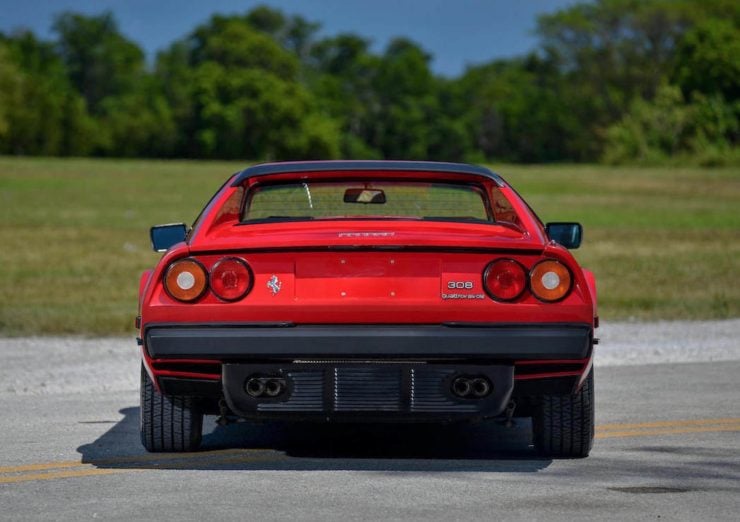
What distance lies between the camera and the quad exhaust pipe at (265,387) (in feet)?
23.5

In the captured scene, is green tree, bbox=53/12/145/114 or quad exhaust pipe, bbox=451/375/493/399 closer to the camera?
quad exhaust pipe, bbox=451/375/493/399

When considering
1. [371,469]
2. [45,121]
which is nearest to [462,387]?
[371,469]

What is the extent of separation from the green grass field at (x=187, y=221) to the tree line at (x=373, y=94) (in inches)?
1112

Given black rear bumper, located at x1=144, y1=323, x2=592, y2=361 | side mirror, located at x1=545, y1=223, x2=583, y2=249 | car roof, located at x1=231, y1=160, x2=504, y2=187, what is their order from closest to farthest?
1. black rear bumper, located at x1=144, y1=323, x2=592, y2=361
2. car roof, located at x1=231, y1=160, x2=504, y2=187
3. side mirror, located at x1=545, y1=223, x2=583, y2=249

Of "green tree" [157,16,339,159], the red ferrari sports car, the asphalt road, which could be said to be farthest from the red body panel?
"green tree" [157,16,339,159]

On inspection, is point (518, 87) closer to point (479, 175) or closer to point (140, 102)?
point (140, 102)

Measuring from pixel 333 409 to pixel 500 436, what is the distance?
1796 millimetres

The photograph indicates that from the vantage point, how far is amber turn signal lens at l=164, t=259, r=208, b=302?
721 cm

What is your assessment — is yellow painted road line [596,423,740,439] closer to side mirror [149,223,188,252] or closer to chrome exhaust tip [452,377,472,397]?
chrome exhaust tip [452,377,472,397]

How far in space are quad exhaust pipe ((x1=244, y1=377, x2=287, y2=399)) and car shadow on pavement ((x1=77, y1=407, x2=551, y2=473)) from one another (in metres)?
0.40

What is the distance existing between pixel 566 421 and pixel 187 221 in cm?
3634

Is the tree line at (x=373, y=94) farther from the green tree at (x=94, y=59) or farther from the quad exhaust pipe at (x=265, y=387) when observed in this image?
the quad exhaust pipe at (x=265, y=387)

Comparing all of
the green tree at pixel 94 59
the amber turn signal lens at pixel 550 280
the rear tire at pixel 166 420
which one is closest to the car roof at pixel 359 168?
the amber turn signal lens at pixel 550 280

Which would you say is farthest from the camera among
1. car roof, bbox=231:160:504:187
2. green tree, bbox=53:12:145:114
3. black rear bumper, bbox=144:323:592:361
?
green tree, bbox=53:12:145:114
